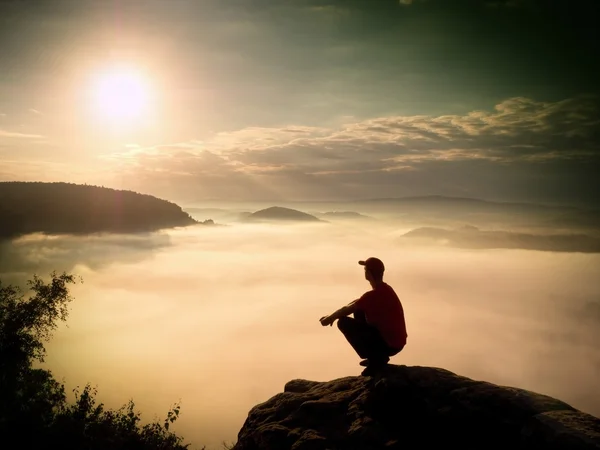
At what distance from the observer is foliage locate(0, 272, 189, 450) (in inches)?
949

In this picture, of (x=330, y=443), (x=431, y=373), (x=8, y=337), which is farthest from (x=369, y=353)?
(x=8, y=337)

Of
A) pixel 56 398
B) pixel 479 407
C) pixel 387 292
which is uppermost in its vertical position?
pixel 387 292

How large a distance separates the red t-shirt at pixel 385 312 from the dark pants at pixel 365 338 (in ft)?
0.75

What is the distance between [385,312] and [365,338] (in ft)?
2.94

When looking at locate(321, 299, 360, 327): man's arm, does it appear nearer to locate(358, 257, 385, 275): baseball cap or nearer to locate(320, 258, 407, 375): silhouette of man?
locate(320, 258, 407, 375): silhouette of man

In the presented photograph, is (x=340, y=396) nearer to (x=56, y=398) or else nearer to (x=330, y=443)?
(x=330, y=443)

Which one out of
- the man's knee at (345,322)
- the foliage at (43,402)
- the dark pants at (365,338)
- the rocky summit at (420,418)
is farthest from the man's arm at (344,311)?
the foliage at (43,402)

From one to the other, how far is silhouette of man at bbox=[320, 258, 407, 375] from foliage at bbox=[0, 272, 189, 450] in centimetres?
2229

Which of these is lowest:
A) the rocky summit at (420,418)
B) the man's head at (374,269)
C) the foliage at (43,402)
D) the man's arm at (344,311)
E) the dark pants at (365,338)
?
the foliage at (43,402)

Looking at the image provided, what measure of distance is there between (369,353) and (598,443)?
4494 mm

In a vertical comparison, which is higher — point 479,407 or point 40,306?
point 479,407

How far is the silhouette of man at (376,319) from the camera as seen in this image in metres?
8.34

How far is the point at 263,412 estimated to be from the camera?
10.5m

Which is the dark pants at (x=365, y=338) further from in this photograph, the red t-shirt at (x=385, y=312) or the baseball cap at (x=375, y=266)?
the baseball cap at (x=375, y=266)
